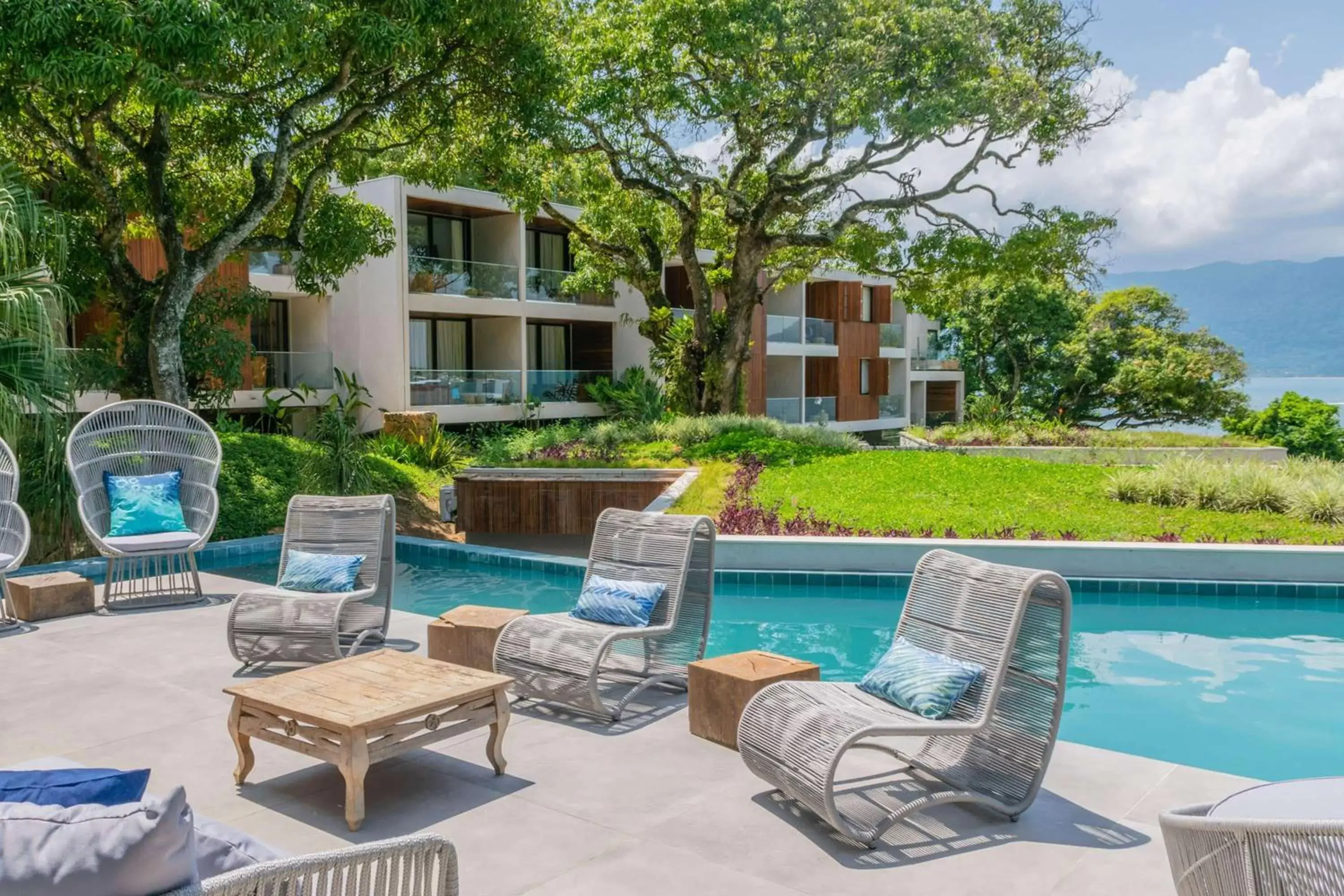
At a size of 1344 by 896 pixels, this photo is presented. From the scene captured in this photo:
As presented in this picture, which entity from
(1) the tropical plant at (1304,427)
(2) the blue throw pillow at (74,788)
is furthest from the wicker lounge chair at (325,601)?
(1) the tropical plant at (1304,427)

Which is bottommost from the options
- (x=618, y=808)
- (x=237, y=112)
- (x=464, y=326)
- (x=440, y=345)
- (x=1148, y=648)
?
(x=1148, y=648)

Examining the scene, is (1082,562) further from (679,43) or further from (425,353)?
(425,353)

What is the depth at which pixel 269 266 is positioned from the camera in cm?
2162

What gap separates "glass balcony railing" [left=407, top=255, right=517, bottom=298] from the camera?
2256cm

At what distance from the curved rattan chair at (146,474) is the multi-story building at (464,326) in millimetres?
8610

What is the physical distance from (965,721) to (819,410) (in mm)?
28542

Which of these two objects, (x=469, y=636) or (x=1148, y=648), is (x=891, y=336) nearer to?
(x=1148, y=648)

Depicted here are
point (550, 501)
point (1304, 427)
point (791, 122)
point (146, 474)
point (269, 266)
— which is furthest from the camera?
point (1304, 427)

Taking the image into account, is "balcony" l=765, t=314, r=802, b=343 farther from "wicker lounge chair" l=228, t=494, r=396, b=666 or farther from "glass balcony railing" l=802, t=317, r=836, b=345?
"wicker lounge chair" l=228, t=494, r=396, b=666

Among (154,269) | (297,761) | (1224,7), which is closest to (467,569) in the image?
(297,761)

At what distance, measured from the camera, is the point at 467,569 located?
11.9 meters

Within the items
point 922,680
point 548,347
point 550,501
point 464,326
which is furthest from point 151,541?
point 548,347

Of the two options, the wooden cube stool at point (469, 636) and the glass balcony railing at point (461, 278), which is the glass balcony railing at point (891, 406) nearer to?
the glass balcony railing at point (461, 278)

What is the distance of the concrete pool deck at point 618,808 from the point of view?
3.87 meters
